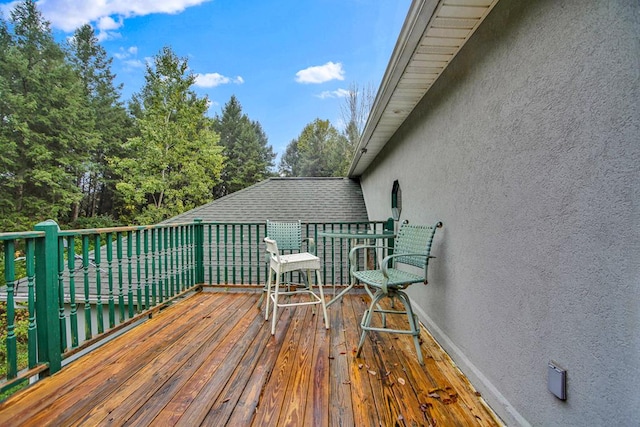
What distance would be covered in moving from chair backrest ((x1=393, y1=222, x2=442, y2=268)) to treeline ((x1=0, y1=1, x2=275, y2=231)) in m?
14.1

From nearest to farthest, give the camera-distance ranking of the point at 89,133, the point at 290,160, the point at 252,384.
Answer: the point at 252,384 < the point at 89,133 < the point at 290,160

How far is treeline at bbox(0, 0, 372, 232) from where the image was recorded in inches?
498

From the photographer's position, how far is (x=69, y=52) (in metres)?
14.7

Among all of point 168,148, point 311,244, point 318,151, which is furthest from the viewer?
point 318,151

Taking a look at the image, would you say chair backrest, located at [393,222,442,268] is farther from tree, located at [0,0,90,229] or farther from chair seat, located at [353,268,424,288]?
tree, located at [0,0,90,229]

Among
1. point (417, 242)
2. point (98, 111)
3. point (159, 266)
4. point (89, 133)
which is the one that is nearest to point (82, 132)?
point (89, 133)

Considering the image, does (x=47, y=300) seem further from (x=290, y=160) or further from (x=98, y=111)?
(x=290, y=160)

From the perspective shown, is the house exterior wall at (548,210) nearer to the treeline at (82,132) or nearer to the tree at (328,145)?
the treeline at (82,132)

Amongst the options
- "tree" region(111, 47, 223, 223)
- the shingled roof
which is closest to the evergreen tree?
"tree" region(111, 47, 223, 223)

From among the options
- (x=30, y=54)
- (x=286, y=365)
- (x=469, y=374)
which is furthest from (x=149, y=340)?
(x=30, y=54)

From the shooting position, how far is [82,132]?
14398mm

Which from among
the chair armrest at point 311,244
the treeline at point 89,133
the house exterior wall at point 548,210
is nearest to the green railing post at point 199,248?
the chair armrest at point 311,244

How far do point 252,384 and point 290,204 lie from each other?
6.71m

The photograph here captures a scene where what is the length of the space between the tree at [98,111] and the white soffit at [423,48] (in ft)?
56.9
